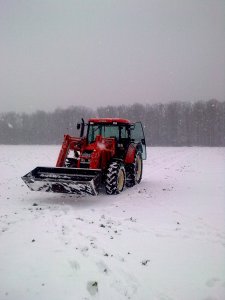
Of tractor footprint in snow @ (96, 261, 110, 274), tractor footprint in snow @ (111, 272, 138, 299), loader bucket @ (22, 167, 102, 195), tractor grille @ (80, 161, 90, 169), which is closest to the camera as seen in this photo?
tractor footprint in snow @ (111, 272, 138, 299)

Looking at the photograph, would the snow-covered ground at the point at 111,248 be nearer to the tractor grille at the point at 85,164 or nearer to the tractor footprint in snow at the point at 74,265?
the tractor footprint in snow at the point at 74,265

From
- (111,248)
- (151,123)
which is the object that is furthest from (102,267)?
(151,123)

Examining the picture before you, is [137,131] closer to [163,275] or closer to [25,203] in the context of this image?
[25,203]

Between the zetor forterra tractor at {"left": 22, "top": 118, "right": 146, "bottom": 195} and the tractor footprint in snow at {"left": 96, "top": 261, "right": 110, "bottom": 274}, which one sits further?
the zetor forterra tractor at {"left": 22, "top": 118, "right": 146, "bottom": 195}

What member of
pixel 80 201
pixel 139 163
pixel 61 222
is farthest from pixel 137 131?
pixel 61 222

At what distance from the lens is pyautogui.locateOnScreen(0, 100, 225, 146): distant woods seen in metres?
82.1

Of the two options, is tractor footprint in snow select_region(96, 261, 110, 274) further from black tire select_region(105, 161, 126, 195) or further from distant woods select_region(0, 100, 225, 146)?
distant woods select_region(0, 100, 225, 146)

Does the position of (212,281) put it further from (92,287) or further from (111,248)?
(111,248)

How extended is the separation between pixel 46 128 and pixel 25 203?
3512 inches

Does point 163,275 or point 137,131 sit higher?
point 137,131

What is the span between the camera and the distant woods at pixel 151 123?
82.1 metres

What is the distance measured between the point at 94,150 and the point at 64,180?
5.13 feet

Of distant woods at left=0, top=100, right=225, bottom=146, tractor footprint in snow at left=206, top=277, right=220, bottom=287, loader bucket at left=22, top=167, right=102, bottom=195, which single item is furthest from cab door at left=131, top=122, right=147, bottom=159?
distant woods at left=0, top=100, right=225, bottom=146

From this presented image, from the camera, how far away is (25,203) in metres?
9.51
